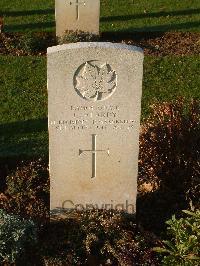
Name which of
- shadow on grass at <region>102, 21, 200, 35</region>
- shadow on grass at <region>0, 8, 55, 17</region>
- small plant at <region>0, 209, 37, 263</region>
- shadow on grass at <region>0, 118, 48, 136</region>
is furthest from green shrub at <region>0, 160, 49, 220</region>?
shadow on grass at <region>0, 8, 55, 17</region>

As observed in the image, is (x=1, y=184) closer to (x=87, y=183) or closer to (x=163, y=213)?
(x=87, y=183)

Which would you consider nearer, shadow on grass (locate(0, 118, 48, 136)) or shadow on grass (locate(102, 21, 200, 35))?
shadow on grass (locate(0, 118, 48, 136))

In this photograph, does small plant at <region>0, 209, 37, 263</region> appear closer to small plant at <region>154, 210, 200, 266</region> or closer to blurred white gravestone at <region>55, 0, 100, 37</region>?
small plant at <region>154, 210, 200, 266</region>

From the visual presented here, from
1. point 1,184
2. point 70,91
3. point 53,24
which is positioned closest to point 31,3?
point 53,24

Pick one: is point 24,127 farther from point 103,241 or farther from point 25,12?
point 25,12

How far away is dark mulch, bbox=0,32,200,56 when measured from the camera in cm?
1034

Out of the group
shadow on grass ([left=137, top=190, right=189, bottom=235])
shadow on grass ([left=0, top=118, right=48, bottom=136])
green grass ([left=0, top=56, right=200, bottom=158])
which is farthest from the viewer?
shadow on grass ([left=0, top=118, right=48, bottom=136])

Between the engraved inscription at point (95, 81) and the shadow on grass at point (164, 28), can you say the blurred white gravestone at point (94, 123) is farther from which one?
the shadow on grass at point (164, 28)

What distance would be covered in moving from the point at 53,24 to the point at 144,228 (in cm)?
722

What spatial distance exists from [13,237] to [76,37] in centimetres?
603

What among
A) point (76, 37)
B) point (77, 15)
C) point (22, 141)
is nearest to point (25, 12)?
point (77, 15)

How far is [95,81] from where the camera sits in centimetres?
500

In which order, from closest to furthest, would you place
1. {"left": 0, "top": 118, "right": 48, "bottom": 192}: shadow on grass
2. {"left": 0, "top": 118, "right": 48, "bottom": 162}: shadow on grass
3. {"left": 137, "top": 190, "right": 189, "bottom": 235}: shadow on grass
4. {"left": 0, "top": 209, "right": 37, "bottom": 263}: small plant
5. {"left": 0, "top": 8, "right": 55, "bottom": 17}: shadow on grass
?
{"left": 0, "top": 209, "right": 37, "bottom": 263}: small plant → {"left": 137, "top": 190, "right": 189, "bottom": 235}: shadow on grass → {"left": 0, "top": 118, "right": 48, "bottom": 192}: shadow on grass → {"left": 0, "top": 118, "right": 48, "bottom": 162}: shadow on grass → {"left": 0, "top": 8, "right": 55, "bottom": 17}: shadow on grass

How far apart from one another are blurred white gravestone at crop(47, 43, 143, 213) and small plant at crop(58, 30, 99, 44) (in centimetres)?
525
